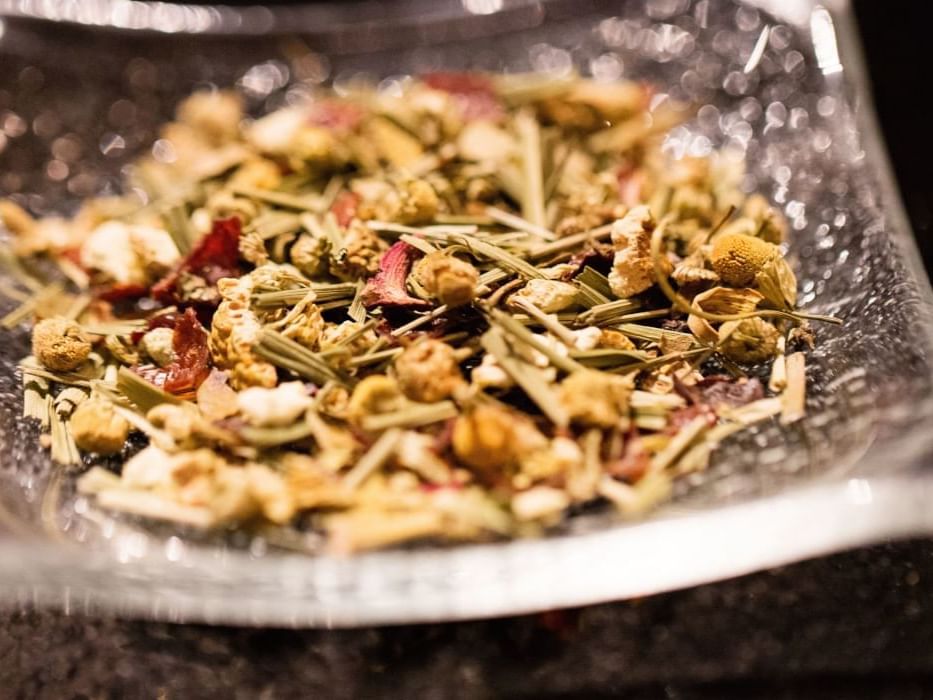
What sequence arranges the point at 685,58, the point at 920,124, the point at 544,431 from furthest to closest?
the point at 920,124, the point at 685,58, the point at 544,431

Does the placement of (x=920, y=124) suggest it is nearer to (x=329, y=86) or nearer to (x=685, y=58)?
(x=685, y=58)

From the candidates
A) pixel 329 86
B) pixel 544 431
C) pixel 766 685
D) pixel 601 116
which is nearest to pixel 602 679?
pixel 766 685

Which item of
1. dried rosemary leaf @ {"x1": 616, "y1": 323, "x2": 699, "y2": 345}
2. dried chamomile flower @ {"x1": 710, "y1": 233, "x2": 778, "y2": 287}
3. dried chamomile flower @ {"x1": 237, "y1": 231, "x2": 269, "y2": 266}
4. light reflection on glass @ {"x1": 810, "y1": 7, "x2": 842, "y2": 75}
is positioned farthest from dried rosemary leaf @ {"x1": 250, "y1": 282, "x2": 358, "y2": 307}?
light reflection on glass @ {"x1": 810, "y1": 7, "x2": 842, "y2": 75}

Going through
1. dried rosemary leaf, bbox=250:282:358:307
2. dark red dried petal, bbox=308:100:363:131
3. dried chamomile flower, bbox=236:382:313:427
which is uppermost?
dark red dried petal, bbox=308:100:363:131

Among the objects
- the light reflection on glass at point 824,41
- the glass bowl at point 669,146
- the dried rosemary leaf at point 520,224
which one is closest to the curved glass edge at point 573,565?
the glass bowl at point 669,146

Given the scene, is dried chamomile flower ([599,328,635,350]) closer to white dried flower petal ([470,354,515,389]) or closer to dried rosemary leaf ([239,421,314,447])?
white dried flower petal ([470,354,515,389])

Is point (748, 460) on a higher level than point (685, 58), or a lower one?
lower
